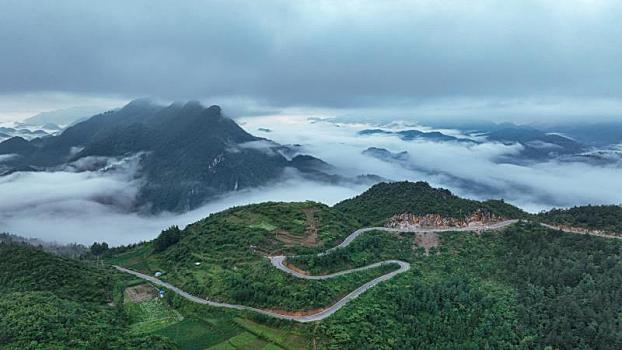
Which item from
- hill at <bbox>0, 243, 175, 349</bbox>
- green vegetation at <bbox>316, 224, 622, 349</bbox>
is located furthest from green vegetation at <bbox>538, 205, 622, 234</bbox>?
hill at <bbox>0, 243, 175, 349</bbox>

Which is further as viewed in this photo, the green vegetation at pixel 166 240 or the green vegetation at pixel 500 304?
the green vegetation at pixel 166 240

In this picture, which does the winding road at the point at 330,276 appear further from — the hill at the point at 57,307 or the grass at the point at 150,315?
the hill at the point at 57,307

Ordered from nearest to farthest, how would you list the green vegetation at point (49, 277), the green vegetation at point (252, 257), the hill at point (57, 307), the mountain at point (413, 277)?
1. the hill at point (57, 307)
2. the mountain at point (413, 277)
3. the green vegetation at point (49, 277)
4. the green vegetation at point (252, 257)

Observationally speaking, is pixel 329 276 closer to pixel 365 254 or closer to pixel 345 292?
pixel 345 292

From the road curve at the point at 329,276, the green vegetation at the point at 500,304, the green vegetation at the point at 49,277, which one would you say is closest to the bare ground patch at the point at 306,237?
the road curve at the point at 329,276

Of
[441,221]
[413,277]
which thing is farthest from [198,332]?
[441,221]

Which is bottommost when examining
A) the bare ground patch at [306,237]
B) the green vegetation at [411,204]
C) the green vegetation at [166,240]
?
the green vegetation at [166,240]

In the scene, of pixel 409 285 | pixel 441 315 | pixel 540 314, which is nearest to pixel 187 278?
pixel 409 285
